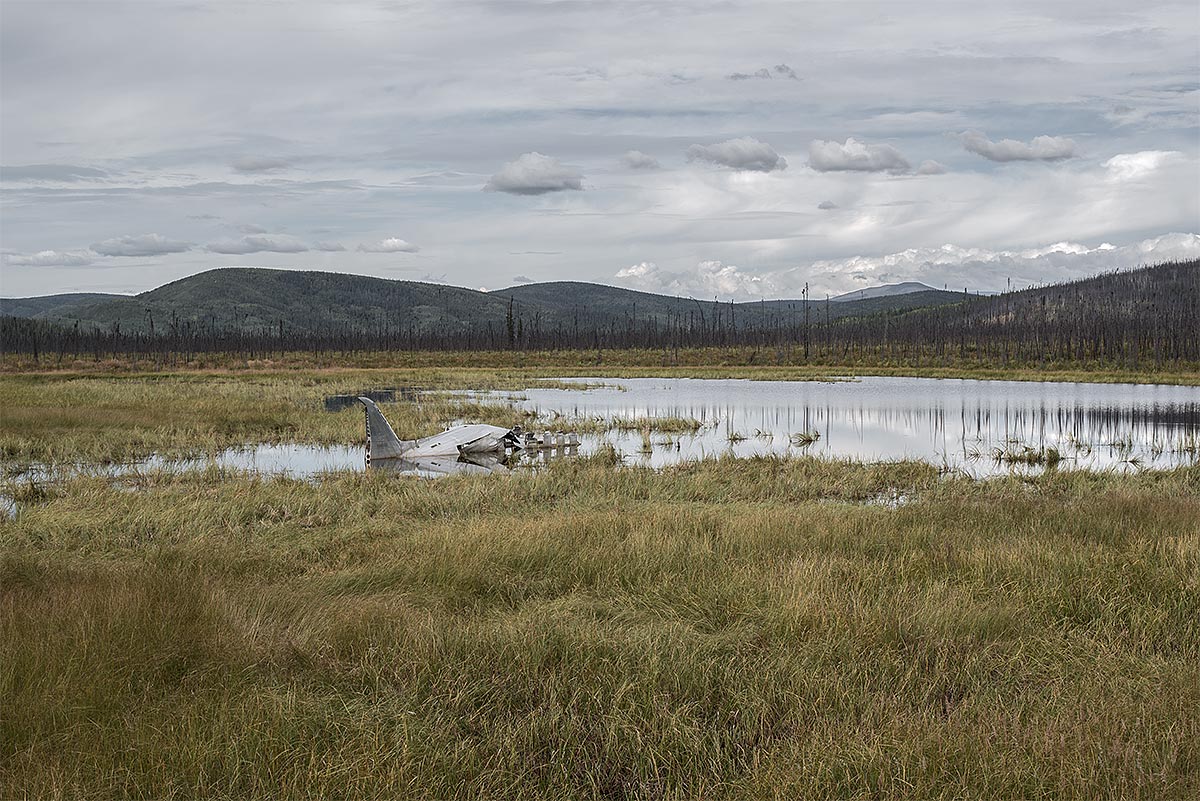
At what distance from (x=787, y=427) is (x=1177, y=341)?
3391 inches

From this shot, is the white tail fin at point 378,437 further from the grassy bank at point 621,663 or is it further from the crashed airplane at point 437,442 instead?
the grassy bank at point 621,663

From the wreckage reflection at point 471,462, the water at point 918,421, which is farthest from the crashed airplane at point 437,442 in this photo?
the water at point 918,421

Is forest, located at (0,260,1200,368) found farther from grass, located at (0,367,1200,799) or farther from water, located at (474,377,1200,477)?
grass, located at (0,367,1200,799)

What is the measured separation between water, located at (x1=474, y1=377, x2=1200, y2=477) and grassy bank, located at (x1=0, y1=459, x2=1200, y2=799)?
38.1 feet

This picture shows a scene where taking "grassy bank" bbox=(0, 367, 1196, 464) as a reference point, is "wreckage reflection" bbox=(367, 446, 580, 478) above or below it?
below

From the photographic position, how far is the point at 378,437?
65.8 ft

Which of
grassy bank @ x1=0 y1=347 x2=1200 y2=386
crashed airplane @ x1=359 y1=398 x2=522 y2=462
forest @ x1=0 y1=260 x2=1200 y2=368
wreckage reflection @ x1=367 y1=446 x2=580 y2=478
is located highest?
forest @ x1=0 y1=260 x2=1200 y2=368

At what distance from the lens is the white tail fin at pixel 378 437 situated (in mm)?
19828

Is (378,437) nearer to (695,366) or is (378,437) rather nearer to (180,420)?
(180,420)

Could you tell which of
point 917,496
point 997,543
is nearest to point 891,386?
point 917,496

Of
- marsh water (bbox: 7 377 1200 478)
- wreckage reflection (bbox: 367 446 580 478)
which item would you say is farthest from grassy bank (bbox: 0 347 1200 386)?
wreckage reflection (bbox: 367 446 580 478)

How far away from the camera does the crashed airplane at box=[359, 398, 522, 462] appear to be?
65.6 feet

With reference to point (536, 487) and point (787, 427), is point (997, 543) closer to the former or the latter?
point (536, 487)

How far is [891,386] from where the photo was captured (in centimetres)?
5325
